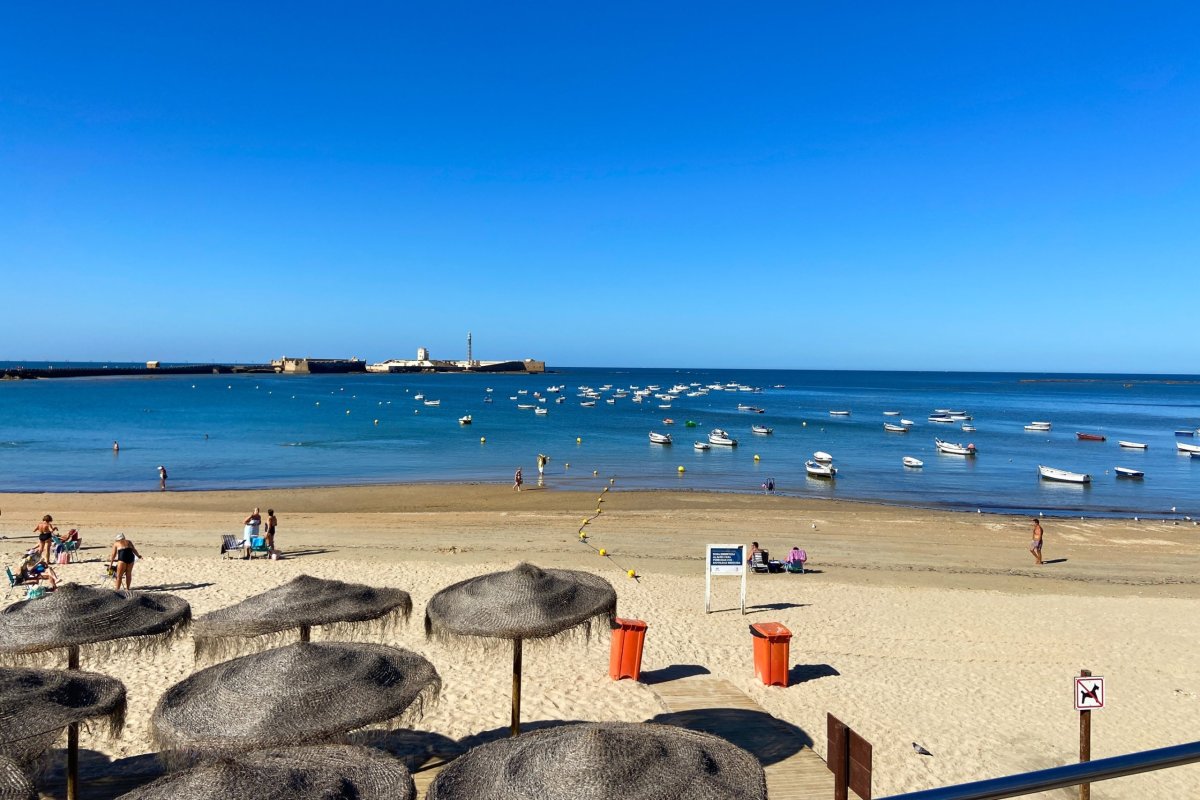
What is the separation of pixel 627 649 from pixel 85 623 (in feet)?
22.6

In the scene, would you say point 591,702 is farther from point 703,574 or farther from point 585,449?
point 585,449

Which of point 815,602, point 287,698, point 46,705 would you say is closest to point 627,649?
point 287,698

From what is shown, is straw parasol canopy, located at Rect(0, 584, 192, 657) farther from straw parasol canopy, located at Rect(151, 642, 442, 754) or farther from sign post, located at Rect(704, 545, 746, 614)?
sign post, located at Rect(704, 545, 746, 614)

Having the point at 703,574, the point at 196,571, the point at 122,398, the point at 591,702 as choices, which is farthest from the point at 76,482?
the point at 122,398

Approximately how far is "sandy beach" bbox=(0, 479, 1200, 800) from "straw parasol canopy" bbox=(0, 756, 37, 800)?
14.6 feet

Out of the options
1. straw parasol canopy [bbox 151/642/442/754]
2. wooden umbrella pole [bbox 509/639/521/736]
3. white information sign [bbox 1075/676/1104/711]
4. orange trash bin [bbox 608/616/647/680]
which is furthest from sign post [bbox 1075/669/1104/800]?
straw parasol canopy [bbox 151/642/442/754]

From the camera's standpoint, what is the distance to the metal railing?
1.72 m

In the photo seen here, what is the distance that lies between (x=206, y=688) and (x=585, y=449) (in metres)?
45.7

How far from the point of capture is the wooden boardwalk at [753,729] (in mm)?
8141

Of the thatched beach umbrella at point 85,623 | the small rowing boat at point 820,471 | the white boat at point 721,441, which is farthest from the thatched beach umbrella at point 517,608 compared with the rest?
the white boat at point 721,441

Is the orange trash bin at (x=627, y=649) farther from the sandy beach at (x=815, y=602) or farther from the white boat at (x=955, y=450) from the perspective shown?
the white boat at (x=955, y=450)

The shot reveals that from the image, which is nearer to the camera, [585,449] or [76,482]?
[76,482]

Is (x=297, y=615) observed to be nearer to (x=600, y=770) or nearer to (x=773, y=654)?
(x=600, y=770)

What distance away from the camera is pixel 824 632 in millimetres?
13859
